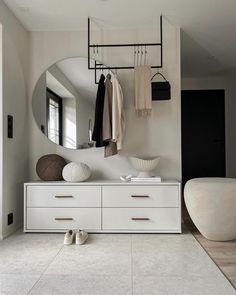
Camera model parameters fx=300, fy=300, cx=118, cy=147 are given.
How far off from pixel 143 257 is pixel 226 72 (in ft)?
13.3

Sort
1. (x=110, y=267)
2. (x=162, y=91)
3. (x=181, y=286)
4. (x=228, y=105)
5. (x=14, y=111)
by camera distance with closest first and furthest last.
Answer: (x=181, y=286), (x=110, y=267), (x=14, y=111), (x=162, y=91), (x=228, y=105)

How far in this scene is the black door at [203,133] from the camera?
5.55 meters

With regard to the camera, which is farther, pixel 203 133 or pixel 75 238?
pixel 203 133

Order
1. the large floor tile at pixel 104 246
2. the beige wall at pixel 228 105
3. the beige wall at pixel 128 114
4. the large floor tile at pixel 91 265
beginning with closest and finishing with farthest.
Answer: the large floor tile at pixel 91 265
the large floor tile at pixel 104 246
the beige wall at pixel 128 114
the beige wall at pixel 228 105

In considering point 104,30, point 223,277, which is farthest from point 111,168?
point 223,277

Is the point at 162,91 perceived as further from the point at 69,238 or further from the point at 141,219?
the point at 69,238

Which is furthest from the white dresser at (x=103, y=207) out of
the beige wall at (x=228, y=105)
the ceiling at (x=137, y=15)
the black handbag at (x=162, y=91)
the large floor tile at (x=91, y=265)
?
the beige wall at (x=228, y=105)

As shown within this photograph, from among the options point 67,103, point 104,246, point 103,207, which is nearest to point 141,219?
point 103,207

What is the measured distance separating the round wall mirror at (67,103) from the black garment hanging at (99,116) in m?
0.21

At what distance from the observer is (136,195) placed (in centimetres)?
289

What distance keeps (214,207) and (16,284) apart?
64.1 inches

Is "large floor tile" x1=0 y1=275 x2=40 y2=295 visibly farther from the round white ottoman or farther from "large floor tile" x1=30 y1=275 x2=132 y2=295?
the round white ottoman

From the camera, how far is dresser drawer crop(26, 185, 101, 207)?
291cm

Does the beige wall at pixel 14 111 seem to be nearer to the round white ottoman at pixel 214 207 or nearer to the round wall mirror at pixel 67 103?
the round wall mirror at pixel 67 103
